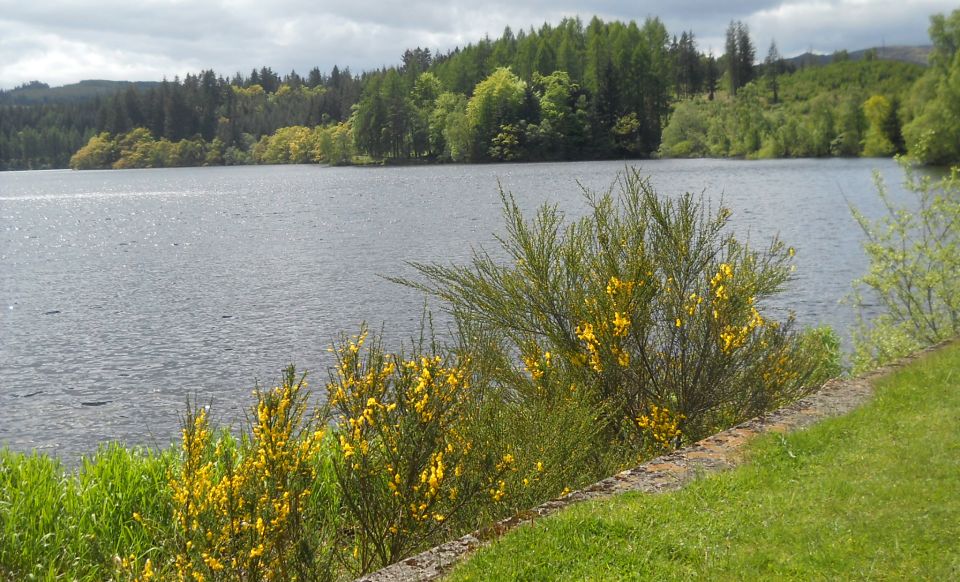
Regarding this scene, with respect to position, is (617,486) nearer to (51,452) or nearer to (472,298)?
(472,298)

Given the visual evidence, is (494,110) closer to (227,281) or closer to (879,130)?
(879,130)

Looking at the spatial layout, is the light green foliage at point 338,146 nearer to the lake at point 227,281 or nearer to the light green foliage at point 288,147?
the light green foliage at point 288,147

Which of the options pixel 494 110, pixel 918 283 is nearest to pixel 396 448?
pixel 918 283

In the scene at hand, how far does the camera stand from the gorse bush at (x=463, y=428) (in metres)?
6.54

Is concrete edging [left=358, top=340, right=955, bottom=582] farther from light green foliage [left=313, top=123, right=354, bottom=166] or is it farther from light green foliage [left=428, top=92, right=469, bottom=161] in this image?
light green foliage [left=313, top=123, right=354, bottom=166]

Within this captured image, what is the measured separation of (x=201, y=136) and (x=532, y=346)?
587 ft

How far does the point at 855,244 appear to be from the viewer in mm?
35125

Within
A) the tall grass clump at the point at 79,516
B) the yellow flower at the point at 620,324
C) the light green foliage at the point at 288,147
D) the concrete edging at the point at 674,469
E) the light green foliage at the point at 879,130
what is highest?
the light green foliage at the point at 288,147

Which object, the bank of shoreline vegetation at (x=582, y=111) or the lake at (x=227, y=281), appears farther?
the bank of shoreline vegetation at (x=582, y=111)

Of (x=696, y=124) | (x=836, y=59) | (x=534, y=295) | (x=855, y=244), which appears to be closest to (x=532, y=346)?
(x=534, y=295)

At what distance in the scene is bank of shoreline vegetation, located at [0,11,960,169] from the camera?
98.7 metres

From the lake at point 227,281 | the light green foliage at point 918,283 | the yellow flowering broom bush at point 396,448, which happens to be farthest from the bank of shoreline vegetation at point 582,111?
the yellow flowering broom bush at point 396,448

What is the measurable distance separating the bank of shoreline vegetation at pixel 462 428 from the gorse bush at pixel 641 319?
0.03 m

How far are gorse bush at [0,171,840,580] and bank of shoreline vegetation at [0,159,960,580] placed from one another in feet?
0.08
